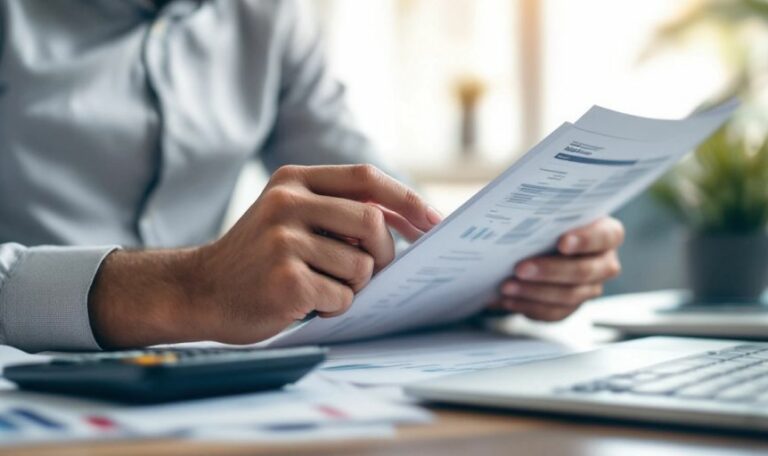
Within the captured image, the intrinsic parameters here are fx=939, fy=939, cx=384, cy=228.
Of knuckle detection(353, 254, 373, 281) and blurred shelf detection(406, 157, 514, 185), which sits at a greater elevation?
blurred shelf detection(406, 157, 514, 185)

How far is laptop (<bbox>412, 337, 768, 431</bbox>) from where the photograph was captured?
46 cm

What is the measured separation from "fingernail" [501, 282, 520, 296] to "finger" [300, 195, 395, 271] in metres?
0.31

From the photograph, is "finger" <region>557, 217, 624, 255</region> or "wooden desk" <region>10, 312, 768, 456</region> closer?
"wooden desk" <region>10, 312, 768, 456</region>

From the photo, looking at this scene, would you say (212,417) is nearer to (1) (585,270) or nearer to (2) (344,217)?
(2) (344,217)

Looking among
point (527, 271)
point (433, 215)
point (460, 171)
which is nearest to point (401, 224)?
point (433, 215)

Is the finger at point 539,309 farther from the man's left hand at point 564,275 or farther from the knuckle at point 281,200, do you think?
the knuckle at point 281,200

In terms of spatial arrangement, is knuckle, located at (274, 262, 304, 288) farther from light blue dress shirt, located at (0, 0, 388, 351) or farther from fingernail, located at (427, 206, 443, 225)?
light blue dress shirt, located at (0, 0, 388, 351)

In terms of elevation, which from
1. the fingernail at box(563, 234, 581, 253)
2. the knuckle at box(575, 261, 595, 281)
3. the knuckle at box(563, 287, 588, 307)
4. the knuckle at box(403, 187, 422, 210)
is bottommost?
the knuckle at box(563, 287, 588, 307)

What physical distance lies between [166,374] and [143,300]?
263 mm

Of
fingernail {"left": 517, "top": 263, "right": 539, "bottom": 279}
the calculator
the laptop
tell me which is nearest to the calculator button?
the calculator

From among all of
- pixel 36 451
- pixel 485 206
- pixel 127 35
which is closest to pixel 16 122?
pixel 127 35

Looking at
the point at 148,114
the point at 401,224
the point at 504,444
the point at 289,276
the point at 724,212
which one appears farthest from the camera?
the point at 724,212

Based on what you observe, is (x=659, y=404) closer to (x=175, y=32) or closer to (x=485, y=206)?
(x=485, y=206)

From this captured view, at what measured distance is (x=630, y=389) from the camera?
1.65 feet
